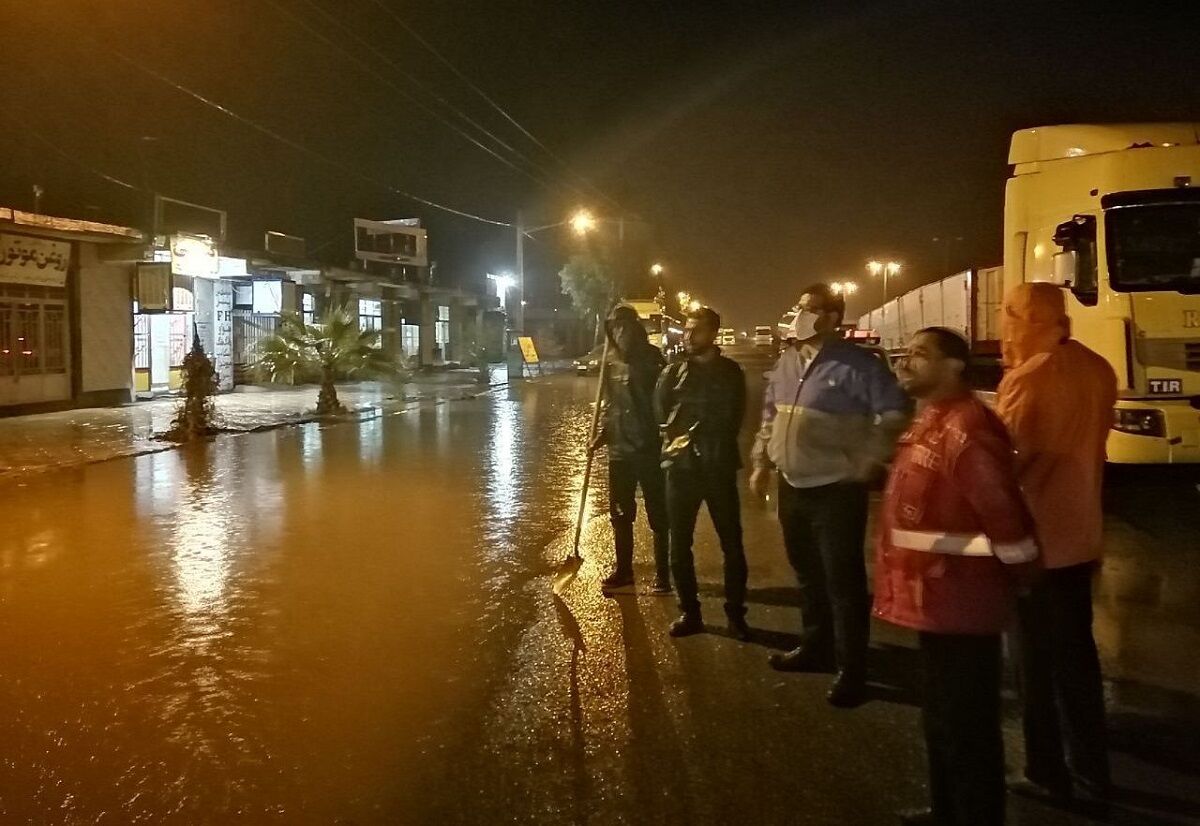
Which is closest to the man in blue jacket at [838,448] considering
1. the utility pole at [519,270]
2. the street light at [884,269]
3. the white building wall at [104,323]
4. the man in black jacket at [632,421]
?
the man in black jacket at [632,421]

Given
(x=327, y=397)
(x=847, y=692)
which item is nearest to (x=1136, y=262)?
(x=847, y=692)

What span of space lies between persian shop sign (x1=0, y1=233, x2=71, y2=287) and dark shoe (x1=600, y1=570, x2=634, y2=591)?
17.9 meters

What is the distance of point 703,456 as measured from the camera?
6.28m

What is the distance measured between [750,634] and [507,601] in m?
1.77

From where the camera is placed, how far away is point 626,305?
7289mm

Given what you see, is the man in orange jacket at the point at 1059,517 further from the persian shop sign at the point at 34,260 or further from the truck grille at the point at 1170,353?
the persian shop sign at the point at 34,260

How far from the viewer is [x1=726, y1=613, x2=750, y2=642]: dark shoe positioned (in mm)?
6375

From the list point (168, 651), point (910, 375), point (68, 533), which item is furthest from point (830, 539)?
point (68, 533)

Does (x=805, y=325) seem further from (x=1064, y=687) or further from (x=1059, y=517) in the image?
(x=1064, y=687)

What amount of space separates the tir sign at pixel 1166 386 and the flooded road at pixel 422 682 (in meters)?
1.28

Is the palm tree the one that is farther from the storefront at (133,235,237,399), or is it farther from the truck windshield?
the truck windshield

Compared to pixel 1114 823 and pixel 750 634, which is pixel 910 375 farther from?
pixel 750 634

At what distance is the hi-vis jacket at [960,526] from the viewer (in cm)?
343

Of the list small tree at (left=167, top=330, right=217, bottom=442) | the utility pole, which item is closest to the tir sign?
small tree at (left=167, top=330, right=217, bottom=442)
